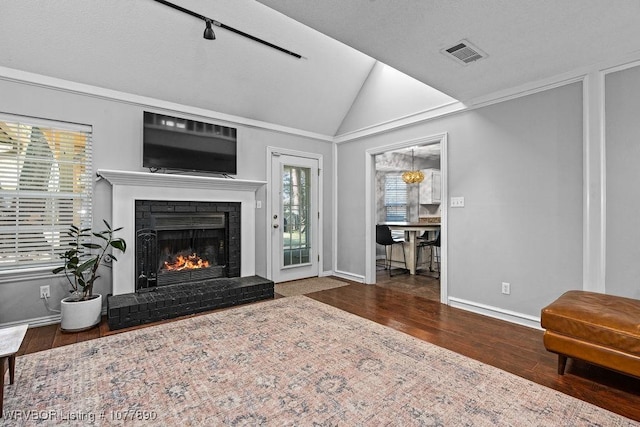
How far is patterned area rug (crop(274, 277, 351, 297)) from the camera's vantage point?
4.31m

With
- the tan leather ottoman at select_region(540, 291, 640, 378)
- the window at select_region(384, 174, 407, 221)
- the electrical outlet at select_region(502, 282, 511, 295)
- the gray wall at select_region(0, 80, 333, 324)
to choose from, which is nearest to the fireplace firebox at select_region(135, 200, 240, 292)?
the gray wall at select_region(0, 80, 333, 324)

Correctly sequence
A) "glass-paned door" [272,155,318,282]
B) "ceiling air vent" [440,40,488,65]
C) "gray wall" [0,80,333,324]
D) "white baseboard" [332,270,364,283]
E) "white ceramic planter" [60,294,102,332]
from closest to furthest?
1. "ceiling air vent" [440,40,488,65]
2. "white ceramic planter" [60,294,102,332]
3. "gray wall" [0,80,333,324]
4. "glass-paned door" [272,155,318,282]
5. "white baseboard" [332,270,364,283]

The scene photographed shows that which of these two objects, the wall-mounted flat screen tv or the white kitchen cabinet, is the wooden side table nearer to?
the wall-mounted flat screen tv

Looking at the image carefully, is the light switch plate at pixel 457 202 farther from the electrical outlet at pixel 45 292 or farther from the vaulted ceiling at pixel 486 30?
the electrical outlet at pixel 45 292

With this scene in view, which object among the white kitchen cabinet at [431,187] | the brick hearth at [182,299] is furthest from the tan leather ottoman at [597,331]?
the white kitchen cabinet at [431,187]

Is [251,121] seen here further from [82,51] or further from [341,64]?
[82,51]

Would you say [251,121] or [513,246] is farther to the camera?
[251,121]

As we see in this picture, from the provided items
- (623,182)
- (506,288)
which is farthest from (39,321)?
(623,182)

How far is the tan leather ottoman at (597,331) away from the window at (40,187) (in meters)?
4.37

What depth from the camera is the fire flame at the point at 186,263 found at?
393 centimetres

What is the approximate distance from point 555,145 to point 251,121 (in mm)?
3634

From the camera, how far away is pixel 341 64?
14.3 ft

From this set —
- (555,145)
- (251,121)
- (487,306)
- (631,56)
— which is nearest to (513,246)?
(487,306)

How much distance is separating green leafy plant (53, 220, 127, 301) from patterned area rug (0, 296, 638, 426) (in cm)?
71
